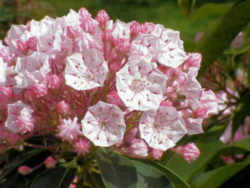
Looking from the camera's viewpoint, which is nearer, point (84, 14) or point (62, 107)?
point (62, 107)

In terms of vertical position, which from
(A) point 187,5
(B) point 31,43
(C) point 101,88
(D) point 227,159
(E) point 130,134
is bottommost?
(D) point 227,159

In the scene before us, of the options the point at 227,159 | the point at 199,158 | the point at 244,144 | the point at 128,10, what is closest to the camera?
the point at 244,144

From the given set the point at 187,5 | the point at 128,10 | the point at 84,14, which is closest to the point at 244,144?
the point at 187,5

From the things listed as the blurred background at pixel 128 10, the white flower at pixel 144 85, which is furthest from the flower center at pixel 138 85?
the blurred background at pixel 128 10

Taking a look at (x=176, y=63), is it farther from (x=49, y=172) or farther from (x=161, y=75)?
(x=49, y=172)

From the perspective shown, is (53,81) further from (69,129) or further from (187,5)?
(187,5)

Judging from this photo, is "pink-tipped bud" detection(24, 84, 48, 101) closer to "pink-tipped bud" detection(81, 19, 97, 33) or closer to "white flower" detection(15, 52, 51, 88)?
"white flower" detection(15, 52, 51, 88)

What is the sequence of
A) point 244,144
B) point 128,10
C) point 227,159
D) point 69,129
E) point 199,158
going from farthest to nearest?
point 128,10
point 227,159
point 199,158
point 244,144
point 69,129
